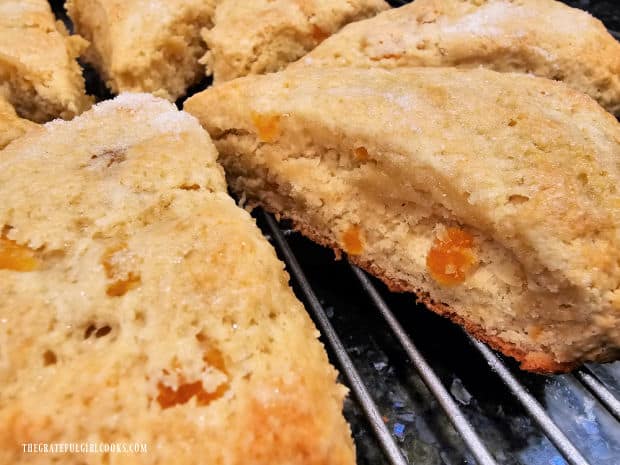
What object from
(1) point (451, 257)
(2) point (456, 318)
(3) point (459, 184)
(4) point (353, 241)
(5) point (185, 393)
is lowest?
(2) point (456, 318)

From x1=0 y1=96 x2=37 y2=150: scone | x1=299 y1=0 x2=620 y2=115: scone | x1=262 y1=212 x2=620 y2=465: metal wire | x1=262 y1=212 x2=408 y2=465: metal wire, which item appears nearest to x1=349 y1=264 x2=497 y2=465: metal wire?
x1=262 y1=212 x2=620 y2=465: metal wire

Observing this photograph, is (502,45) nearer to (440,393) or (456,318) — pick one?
(456,318)

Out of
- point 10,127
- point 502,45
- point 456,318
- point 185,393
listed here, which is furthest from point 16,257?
point 502,45

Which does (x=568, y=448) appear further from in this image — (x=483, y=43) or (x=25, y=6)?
(x=25, y=6)

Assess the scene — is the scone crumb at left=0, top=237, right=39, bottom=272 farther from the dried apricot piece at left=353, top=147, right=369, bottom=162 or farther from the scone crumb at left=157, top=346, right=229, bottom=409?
the dried apricot piece at left=353, top=147, right=369, bottom=162

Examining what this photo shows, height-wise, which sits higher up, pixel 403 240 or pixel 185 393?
pixel 185 393

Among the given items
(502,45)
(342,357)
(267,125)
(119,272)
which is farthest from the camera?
(502,45)
